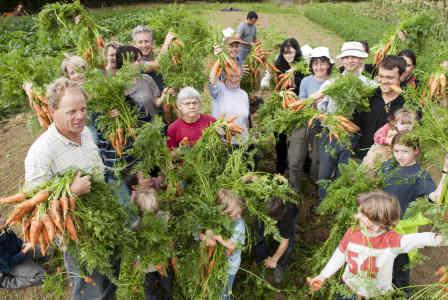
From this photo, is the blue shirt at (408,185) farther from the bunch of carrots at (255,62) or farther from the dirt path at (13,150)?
the dirt path at (13,150)

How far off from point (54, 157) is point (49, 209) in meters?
0.49

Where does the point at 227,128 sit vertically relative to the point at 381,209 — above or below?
above

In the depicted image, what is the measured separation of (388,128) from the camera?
3.22 metres

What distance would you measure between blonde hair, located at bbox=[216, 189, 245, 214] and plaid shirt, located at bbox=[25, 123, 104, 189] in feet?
2.87

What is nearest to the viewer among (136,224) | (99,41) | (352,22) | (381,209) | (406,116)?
(381,209)

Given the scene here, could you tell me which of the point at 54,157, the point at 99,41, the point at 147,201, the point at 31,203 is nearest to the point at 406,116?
the point at 147,201

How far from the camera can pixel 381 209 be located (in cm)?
215

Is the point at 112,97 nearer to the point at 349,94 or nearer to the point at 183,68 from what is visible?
the point at 183,68

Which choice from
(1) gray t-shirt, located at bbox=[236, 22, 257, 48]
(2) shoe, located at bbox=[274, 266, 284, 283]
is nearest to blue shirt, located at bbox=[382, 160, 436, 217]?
(2) shoe, located at bbox=[274, 266, 284, 283]

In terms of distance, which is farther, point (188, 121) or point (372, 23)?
point (372, 23)

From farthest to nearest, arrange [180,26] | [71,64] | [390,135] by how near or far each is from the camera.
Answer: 1. [180,26]
2. [71,64]
3. [390,135]

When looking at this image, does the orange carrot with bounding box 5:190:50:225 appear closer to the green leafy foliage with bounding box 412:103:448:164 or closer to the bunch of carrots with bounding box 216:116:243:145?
the bunch of carrots with bounding box 216:116:243:145

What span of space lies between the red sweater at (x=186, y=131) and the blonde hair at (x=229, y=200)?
90 centimetres

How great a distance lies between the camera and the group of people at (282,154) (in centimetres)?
228
